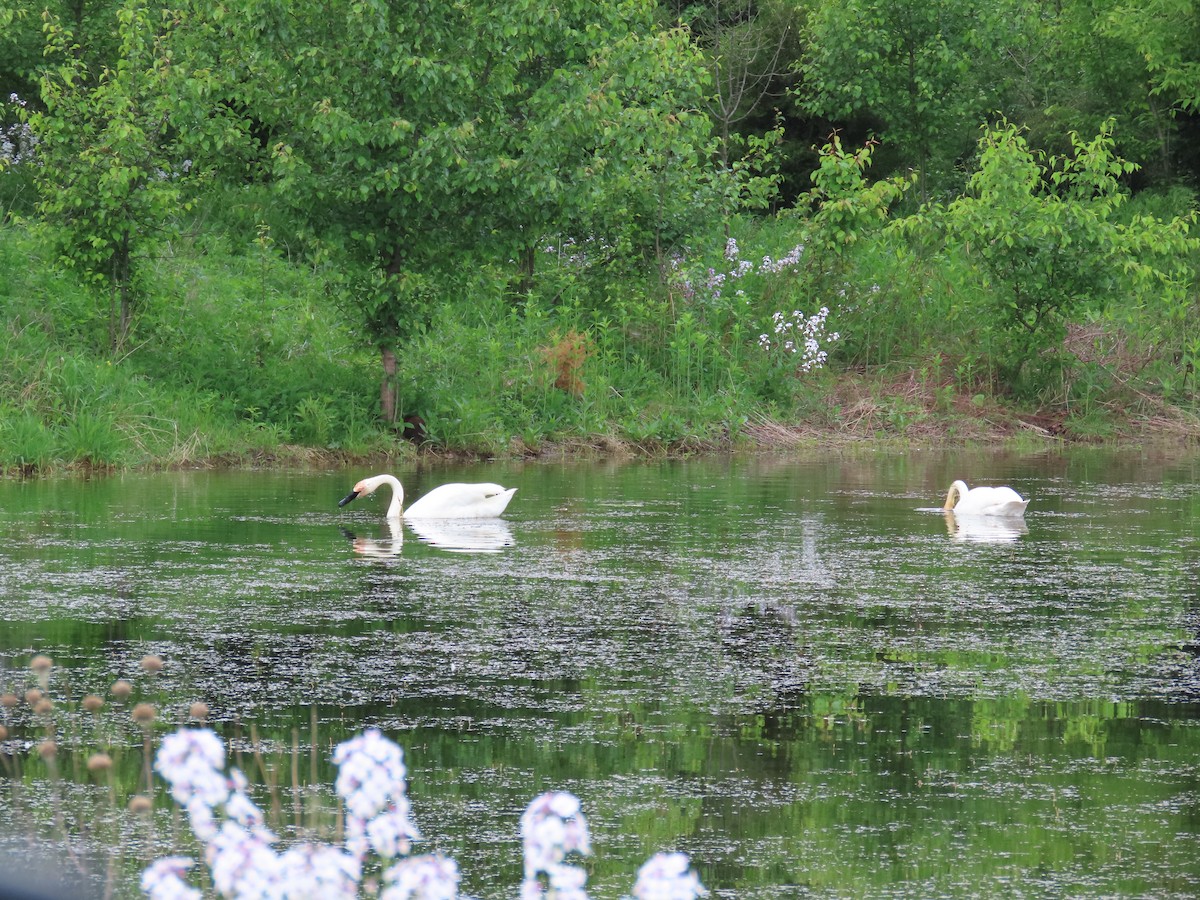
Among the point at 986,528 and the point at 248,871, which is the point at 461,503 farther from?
the point at 248,871

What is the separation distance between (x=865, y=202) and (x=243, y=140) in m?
9.10

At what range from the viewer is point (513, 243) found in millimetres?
20281

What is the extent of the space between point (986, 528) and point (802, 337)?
10.7 metres

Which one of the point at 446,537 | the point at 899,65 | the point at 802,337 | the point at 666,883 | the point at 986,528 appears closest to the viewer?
the point at 666,883

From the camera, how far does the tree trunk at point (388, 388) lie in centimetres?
2069

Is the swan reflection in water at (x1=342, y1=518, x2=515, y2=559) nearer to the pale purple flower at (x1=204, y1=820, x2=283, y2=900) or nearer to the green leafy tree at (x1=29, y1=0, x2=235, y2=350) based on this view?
the green leafy tree at (x1=29, y1=0, x2=235, y2=350)

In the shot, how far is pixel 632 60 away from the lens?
2059cm

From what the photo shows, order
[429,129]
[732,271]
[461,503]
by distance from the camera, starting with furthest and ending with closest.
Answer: [732,271]
[429,129]
[461,503]

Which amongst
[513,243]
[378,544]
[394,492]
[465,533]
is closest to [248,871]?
[378,544]

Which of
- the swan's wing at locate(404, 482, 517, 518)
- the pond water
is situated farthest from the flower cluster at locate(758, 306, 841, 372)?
the swan's wing at locate(404, 482, 517, 518)

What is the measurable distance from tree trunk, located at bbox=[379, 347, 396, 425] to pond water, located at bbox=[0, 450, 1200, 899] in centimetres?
467

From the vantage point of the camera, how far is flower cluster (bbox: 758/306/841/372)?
24.4m

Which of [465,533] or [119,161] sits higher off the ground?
[119,161]

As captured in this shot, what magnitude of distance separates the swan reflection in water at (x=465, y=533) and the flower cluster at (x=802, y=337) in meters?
10.4
